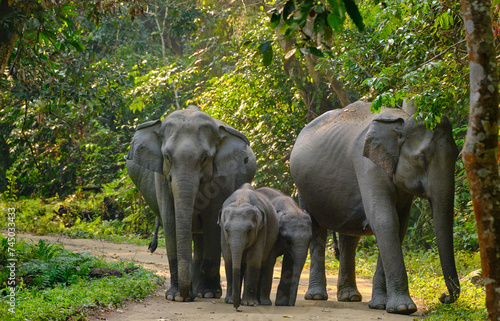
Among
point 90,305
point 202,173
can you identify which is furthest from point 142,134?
point 90,305

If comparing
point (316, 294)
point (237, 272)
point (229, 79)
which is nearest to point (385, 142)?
point (237, 272)

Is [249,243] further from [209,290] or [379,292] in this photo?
[379,292]

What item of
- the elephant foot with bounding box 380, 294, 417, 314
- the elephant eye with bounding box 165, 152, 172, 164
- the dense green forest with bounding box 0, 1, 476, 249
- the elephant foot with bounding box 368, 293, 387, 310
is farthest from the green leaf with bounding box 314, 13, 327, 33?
the elephant foot with bounding box 368, 293, 387, 310

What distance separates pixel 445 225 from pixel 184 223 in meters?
2.77

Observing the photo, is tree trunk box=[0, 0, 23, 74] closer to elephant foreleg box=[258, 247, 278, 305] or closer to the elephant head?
elephant foreleg box=[258, 247, 278, 305]

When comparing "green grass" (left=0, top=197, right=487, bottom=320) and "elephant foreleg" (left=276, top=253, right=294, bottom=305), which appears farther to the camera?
"elephant foreleg" (left=276, top=253, right=294, bottom=305)

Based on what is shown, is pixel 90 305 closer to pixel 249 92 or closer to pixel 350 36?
Result: pixel 350 36

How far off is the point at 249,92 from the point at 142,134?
25.9 feet

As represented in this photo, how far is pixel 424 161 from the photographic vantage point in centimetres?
679

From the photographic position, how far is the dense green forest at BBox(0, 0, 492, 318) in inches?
296

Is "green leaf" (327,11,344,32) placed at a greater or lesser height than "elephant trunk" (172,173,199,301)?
greater

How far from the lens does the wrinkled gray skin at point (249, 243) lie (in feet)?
21.4

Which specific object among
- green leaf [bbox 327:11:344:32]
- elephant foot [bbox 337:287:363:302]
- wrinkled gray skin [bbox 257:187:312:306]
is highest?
green leaf [bbox 327:11:344:32]

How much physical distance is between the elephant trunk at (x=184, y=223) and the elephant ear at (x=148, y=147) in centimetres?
60
